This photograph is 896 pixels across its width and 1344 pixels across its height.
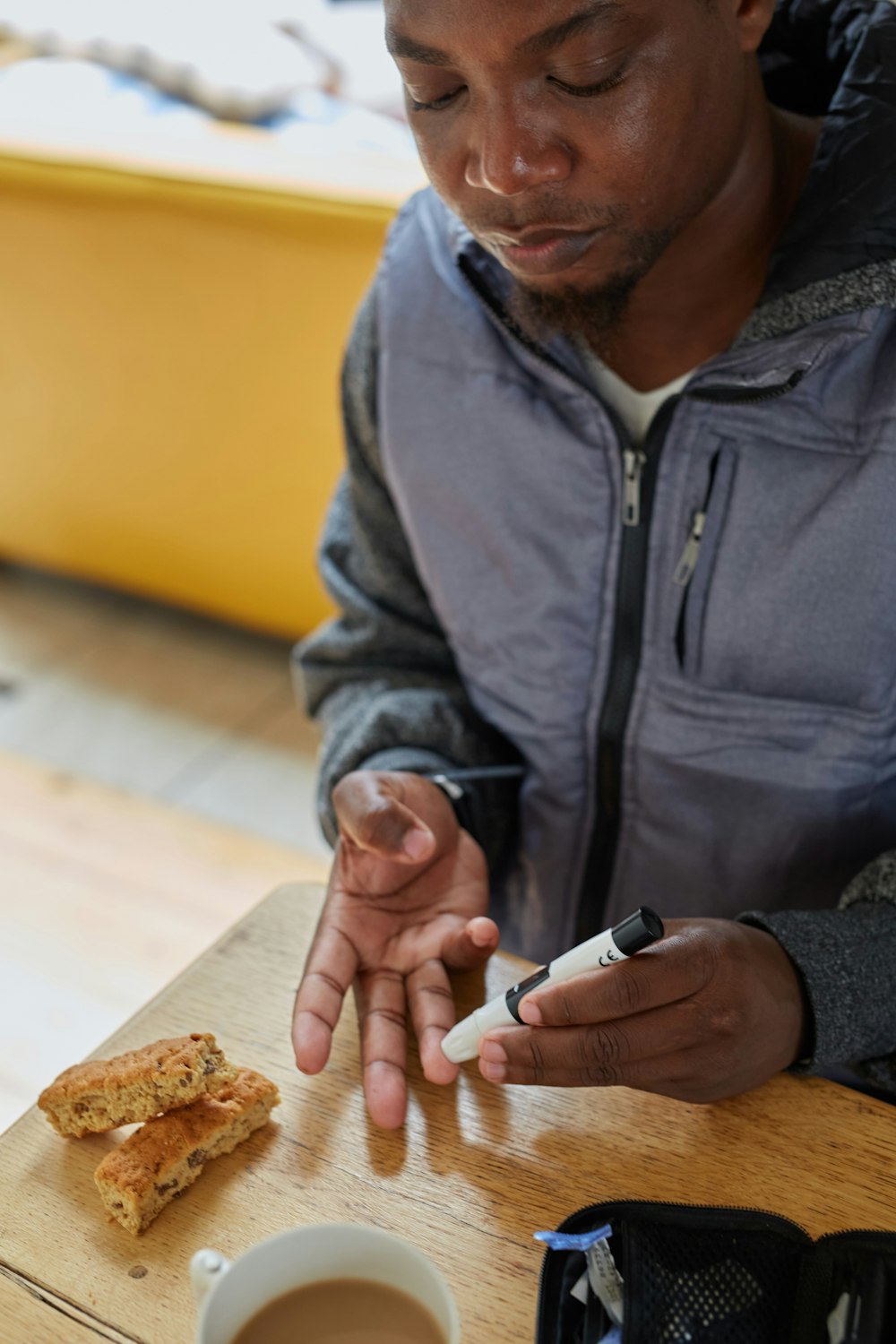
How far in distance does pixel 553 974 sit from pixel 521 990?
0.07ft

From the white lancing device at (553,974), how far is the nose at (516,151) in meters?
0.44

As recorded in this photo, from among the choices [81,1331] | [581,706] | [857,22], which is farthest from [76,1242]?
[857,22]

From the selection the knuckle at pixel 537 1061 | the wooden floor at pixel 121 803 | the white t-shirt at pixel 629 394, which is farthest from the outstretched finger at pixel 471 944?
the wooden floor at pixel 121 803

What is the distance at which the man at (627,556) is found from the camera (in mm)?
751

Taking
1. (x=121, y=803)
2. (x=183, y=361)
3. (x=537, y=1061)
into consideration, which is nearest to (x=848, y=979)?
(x=537, y=1061)

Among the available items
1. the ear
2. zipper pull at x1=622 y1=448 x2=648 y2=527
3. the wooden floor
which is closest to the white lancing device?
zipper pull at x1=622 y1=448 x2=648 y2=527

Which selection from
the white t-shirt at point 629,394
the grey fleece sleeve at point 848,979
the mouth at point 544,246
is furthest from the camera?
the white t-shirt at point 629,394

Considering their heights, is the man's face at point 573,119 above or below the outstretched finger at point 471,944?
above

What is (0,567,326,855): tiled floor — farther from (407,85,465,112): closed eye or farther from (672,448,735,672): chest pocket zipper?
(407,85,465,112): closed eye

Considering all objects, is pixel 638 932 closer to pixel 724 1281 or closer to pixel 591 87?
pixel 724 1281

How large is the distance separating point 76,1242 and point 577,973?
269mm

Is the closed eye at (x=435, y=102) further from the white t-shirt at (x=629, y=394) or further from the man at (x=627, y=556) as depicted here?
the white t-shirt at (x=629, y=394)

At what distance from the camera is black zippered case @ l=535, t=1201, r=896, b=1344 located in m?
0.56

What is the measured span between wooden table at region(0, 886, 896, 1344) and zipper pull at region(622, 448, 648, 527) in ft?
1.34
